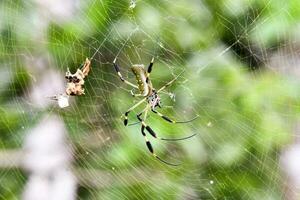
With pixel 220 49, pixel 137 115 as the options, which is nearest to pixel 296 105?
pixel 220 49

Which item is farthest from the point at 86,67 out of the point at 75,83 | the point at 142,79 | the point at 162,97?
the point at 162,97

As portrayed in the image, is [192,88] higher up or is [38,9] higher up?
[38,9]

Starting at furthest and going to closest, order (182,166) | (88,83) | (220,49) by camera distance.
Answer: (88,83), (182,166), (220,49)

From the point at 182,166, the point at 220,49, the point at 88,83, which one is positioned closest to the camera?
the point at 220,49

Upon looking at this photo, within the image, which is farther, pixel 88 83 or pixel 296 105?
pixel 88 83

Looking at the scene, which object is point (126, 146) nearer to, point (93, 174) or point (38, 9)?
point (93, 174)

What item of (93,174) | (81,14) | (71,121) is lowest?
(93,174)

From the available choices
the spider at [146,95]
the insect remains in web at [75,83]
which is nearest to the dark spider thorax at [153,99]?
the spider at [146,95]

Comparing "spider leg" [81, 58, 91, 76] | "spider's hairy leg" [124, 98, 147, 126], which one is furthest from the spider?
"spider leg" [81, 58, 91, 76]
